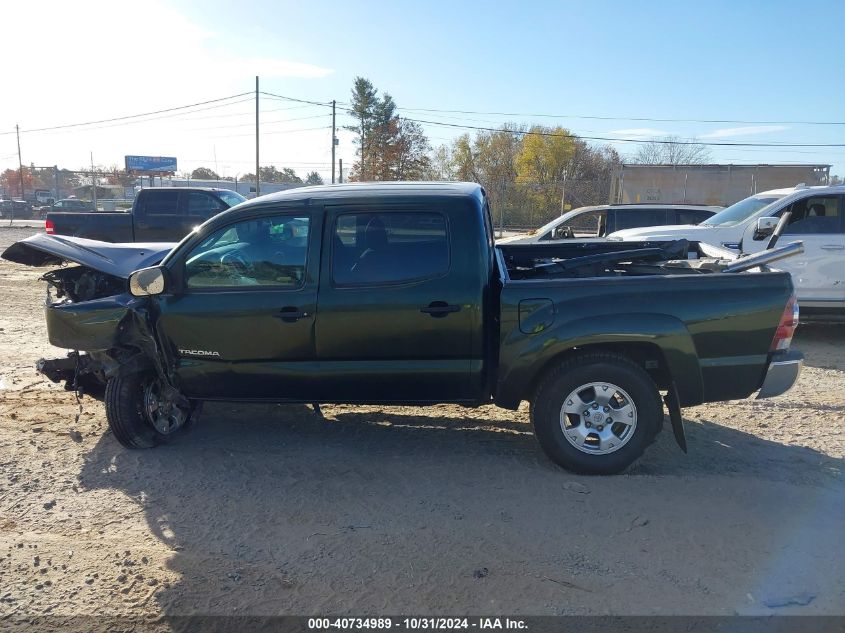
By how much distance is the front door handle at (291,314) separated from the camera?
438 cm

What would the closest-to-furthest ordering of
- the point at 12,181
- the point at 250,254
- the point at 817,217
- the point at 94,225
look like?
the point at 250,254
the point at 817,217
the point at 94,225
the point at 12,181

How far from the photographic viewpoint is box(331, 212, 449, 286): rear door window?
4.34 m

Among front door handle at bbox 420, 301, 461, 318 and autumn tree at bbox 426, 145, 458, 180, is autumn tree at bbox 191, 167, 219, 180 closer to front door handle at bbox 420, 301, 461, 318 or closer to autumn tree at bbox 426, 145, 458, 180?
autumn tree at bbox 426, 145, 458, 180

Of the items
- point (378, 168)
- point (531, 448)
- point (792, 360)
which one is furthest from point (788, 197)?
point (378, 168)

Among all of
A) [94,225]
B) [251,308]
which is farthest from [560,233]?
[251,308]

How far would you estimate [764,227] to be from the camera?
797 cm

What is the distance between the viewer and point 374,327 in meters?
4.34

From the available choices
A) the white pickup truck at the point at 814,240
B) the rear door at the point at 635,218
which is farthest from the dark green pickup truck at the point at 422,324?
the rear door at the point at 635,218

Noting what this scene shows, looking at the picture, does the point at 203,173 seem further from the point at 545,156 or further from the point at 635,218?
the point at 635,218

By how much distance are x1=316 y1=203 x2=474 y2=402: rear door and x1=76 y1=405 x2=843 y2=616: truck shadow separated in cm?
63

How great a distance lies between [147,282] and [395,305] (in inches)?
66.4

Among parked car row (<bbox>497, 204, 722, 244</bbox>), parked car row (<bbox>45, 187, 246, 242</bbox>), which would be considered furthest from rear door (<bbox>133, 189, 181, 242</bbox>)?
parked car row (<bbox>497, 204, 722, 244</bbox>)

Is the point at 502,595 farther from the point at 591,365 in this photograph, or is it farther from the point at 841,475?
the point at 841,475

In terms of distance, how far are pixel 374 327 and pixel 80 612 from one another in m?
2.24
